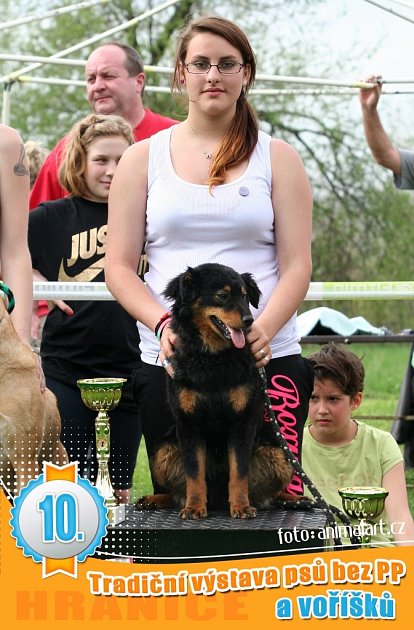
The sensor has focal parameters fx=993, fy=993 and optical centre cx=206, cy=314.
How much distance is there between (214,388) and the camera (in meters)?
2.26

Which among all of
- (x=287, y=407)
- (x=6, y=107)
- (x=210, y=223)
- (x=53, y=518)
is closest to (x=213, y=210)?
(x=210, y=223)

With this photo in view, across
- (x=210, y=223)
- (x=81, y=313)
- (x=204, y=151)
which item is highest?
(x=204, y=151)

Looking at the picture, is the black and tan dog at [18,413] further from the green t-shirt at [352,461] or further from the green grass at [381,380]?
the green grass at [381,380]

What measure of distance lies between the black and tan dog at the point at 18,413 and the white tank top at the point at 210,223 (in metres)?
0.33

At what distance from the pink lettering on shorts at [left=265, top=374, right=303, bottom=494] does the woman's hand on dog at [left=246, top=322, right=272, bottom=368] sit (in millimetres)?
307

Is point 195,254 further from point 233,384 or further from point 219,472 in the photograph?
point 219,472

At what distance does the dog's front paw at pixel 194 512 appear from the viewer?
7.54ft

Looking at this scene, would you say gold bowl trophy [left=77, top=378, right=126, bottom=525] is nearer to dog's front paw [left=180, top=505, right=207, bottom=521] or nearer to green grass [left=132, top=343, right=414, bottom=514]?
dog's front paw [left=180, top=505, right=207, bottom=521]

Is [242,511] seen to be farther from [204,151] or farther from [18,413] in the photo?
[204,151]

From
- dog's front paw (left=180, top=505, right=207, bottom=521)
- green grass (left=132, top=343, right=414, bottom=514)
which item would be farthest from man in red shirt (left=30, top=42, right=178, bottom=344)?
dog's front paw (left=180, top=505, right=207, bottom=521)

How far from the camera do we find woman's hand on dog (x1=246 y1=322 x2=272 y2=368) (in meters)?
2.27

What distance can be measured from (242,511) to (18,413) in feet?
2.05

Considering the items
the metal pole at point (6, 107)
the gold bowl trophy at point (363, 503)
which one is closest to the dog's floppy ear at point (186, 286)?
the gold bowl trophy at point (363, 503)

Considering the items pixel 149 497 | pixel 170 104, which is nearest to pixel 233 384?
pixel 149 497
